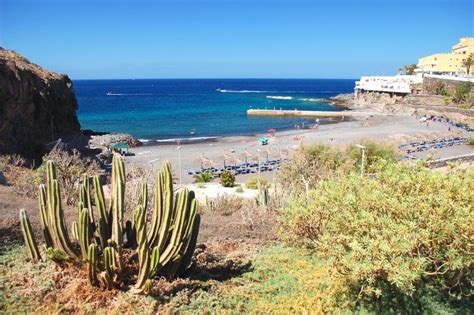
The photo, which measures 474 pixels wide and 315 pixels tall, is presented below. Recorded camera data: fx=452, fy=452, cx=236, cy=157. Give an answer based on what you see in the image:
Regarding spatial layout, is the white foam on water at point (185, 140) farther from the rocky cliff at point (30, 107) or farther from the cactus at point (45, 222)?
the cactus at point (45, 222)

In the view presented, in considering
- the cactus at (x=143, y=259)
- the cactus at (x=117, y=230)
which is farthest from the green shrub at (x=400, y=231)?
the cactus at (x=143, y=259)

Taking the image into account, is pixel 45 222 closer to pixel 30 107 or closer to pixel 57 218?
pixel 57 218

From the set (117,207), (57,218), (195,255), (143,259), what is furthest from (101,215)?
(195,255)

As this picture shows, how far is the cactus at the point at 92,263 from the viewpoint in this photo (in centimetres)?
674

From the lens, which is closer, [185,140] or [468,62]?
[185,140]

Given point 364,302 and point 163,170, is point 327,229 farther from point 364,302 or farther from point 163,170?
point 163,170

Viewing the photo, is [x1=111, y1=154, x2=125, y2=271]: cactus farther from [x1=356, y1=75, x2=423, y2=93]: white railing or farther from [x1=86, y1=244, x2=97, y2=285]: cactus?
[x1=356, y1=75, x2=423, y2=93]: white railing

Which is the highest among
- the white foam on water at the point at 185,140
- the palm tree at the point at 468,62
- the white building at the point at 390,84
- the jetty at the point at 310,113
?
the palm tree at the point at 468,62

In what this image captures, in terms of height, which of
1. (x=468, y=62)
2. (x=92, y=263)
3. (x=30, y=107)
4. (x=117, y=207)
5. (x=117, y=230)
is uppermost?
(x=468, y=62)

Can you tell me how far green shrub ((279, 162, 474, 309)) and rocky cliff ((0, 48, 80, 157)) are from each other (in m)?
20.3

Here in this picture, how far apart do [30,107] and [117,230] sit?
2412 cm

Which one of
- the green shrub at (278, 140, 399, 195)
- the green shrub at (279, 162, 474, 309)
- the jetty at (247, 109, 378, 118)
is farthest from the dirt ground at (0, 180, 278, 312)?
the jetty at (247, 109, 378, 118)

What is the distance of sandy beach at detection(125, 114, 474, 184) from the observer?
32.7 metres

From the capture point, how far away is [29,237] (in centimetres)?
753
